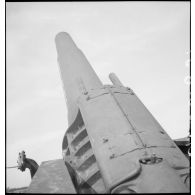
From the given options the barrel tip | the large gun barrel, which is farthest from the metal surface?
the barrel tip

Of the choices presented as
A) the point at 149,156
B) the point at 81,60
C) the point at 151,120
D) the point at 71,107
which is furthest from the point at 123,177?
the point at 81,60

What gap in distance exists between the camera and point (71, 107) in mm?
6539

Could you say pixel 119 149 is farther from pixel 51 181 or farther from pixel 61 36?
pixel 61 36

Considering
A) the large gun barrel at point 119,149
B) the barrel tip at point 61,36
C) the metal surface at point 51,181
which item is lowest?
the metal surface at point 51,181

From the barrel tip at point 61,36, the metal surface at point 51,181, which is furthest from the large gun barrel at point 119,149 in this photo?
the barrel tip at point 61,36

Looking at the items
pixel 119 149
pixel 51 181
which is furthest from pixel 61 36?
pixel 51 181

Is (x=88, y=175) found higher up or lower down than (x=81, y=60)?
lower down

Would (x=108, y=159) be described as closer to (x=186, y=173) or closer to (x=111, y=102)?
(x=186, y=173)

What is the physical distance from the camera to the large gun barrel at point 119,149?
10.1 ft

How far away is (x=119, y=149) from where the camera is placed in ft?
12.6

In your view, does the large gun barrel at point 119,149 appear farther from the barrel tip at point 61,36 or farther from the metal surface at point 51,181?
the barrel tip at point 61,36

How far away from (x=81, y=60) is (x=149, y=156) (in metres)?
5.09

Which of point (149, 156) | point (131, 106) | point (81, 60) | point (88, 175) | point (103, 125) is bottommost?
point (88, 175)

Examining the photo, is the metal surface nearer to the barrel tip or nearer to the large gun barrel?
the large gun barrel
